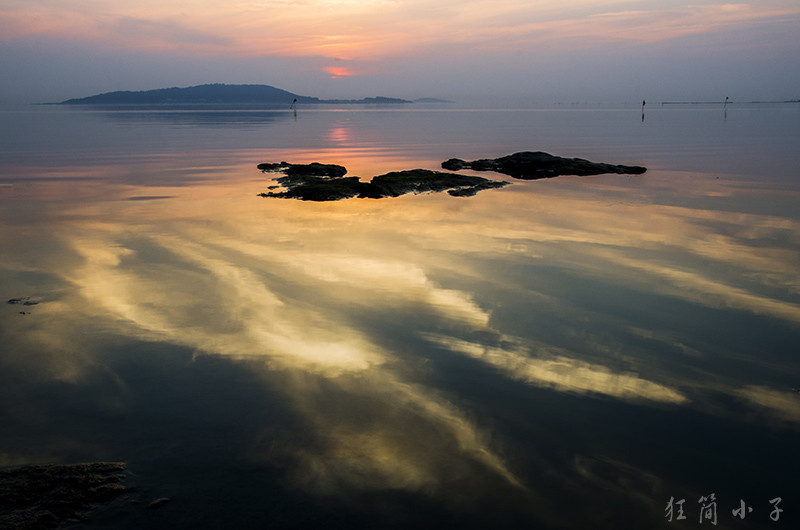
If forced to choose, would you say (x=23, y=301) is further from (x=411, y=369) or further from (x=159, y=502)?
(x=411, y=369)

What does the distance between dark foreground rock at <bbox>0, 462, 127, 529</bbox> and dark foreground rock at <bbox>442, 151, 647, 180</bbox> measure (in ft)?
108

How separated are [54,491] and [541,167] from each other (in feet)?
117

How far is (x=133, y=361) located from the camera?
973 cm

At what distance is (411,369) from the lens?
952 cm

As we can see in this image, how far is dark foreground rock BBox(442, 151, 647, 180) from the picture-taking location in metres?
37.7

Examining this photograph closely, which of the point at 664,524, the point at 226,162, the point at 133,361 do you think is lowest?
the point at 664,524

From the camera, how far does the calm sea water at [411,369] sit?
21.7 feet

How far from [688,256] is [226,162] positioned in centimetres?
3566

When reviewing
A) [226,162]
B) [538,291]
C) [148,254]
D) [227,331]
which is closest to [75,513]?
[227,331]

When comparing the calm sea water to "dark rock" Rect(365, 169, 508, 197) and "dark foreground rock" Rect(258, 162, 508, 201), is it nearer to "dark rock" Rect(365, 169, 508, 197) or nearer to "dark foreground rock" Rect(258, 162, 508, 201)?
"dark foreground rock" Rect(258, 162, 508, 201)

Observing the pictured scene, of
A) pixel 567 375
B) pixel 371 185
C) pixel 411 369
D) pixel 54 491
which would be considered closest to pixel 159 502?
pixel 54 491

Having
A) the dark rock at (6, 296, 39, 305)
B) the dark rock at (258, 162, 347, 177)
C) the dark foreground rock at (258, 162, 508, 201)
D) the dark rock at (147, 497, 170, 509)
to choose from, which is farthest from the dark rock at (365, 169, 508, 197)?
the dark rock at (147, 497, 170, 509)

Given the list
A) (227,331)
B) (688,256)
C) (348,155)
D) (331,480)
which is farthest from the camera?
(348,155)

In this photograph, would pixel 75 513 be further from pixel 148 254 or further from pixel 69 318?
pixel 148 254
